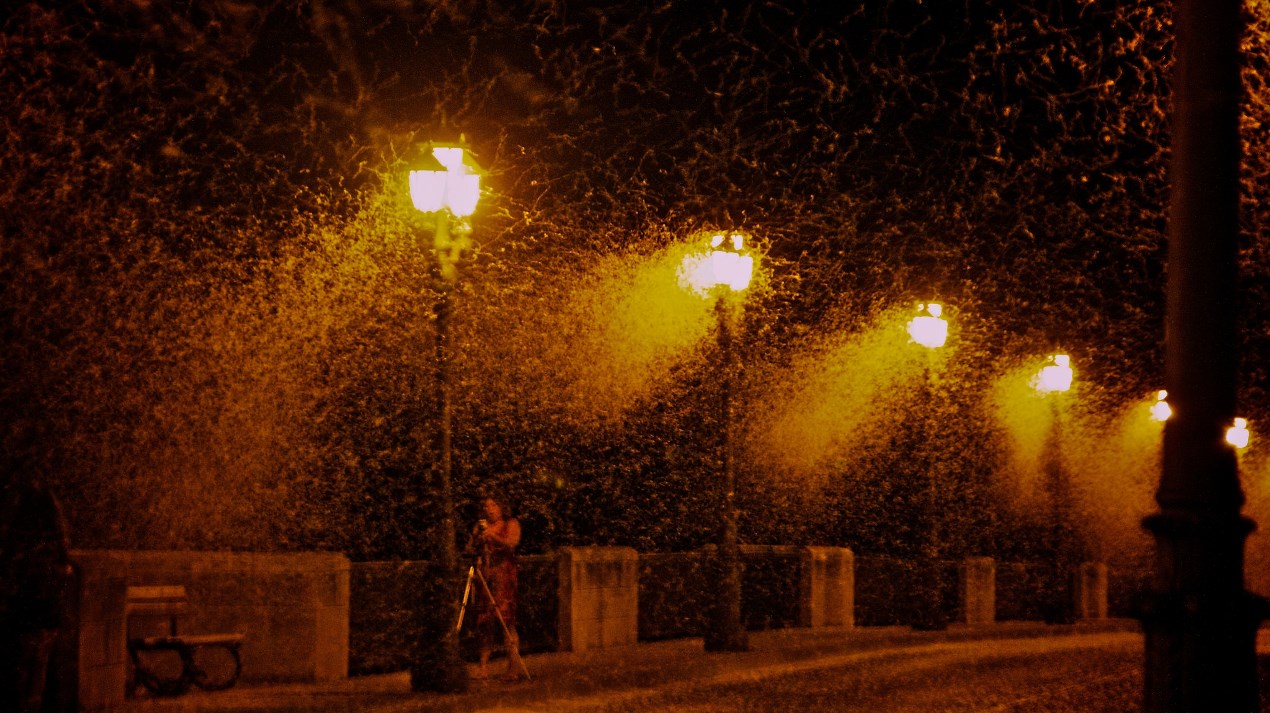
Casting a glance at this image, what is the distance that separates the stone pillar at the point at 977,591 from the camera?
24.3m

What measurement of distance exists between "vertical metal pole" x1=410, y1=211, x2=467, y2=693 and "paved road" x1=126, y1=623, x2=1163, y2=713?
0.28 metres

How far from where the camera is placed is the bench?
11.2m

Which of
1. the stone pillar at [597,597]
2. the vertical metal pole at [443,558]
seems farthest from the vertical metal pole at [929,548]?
the vertical metal pole at [443,558]

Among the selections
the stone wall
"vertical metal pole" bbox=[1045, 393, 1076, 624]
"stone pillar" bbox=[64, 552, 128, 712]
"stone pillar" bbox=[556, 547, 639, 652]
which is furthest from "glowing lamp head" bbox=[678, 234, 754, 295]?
"vertical metal pole" bbox=[1045, 393, 1076, 624]

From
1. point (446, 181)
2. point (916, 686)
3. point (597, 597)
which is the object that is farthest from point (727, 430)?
point (446, 181)

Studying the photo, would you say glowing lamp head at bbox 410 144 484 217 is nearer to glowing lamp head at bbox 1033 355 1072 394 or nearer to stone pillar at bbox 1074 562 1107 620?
glowing lamp head at bbox 1033 355 1072 394

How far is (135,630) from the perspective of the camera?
11.4 m

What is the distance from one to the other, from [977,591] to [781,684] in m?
12.2

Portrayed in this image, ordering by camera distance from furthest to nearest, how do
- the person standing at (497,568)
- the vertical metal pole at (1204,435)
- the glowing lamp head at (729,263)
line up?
the glowing lamp head at (729,263)
the person standing at (497,568)
the vertical metal pole at (1204,435)

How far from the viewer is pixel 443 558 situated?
11938 millimetres

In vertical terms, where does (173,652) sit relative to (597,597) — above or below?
below

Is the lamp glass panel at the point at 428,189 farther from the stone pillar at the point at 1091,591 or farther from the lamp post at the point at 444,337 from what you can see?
the stone pillar at the point at 1091,591

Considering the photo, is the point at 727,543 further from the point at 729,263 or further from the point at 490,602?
the point at 490,602

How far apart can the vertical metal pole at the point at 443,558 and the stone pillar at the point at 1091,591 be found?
56.6 feet
